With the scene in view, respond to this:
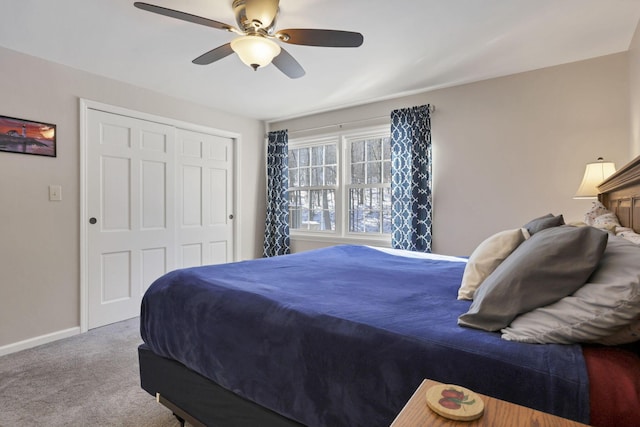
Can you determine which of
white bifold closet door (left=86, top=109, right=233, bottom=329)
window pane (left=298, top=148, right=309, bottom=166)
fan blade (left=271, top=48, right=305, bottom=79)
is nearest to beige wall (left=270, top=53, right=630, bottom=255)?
window pane (left=298, top=148, right=309, bottom=166)

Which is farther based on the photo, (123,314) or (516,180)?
(123,314)

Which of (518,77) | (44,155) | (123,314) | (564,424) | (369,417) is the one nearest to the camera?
(564,424)

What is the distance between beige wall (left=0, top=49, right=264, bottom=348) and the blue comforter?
5.82 feet

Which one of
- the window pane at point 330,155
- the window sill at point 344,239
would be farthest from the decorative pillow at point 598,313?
the window pane at point 330,155

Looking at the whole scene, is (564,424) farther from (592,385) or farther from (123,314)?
(123,314)

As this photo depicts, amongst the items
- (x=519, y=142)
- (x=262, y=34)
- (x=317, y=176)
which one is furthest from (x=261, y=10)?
(x=317, y=176)

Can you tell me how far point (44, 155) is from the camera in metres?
2.86

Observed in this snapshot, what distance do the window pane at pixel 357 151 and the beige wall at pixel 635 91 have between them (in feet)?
8.07

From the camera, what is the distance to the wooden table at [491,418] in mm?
575

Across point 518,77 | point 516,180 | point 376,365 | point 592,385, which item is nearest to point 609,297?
point 592,385

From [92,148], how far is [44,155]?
0.39 m

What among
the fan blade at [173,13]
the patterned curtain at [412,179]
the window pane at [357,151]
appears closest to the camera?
the fan blade at [173,13]

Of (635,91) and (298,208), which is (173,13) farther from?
(298,208)

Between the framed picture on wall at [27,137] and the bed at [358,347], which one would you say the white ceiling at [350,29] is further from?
the bed at [358,347]
